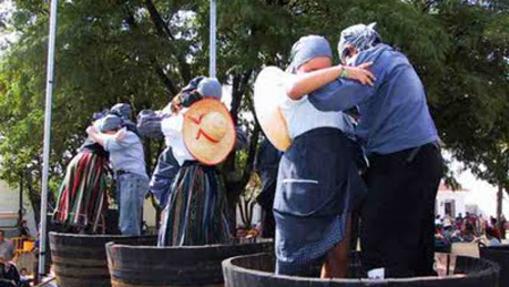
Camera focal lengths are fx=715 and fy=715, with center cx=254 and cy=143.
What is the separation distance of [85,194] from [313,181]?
7.69 ft

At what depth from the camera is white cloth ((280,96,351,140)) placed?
93.3 inches

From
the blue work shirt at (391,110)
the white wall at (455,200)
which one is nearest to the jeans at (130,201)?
the blue work shirt at (391,110)

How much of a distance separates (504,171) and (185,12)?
7.85 metres

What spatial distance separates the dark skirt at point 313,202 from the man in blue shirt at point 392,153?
0.33ft

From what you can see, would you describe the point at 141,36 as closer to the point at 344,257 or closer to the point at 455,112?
the point at 455,112

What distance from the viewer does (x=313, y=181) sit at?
225 centimetres

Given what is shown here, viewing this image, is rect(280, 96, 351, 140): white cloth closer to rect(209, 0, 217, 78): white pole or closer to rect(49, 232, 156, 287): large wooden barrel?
rect(49, 232, 156, 287): large wooden barrel

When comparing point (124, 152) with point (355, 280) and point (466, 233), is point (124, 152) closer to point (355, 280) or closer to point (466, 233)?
point (355, 280)

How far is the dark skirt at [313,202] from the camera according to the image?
7.34 ft

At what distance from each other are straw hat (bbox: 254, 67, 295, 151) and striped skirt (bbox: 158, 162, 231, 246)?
0.95 m

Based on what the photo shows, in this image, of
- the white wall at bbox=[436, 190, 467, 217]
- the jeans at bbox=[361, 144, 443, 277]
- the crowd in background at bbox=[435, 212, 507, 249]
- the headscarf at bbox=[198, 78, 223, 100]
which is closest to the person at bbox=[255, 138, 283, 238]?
the headscarf at bbox=[198, 78, 223, 100]

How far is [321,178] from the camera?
7.40 feet

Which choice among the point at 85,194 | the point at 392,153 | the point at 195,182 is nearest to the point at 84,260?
the point at 85,194

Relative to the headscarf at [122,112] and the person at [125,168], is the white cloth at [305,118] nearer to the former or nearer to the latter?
the person at [125,168]
